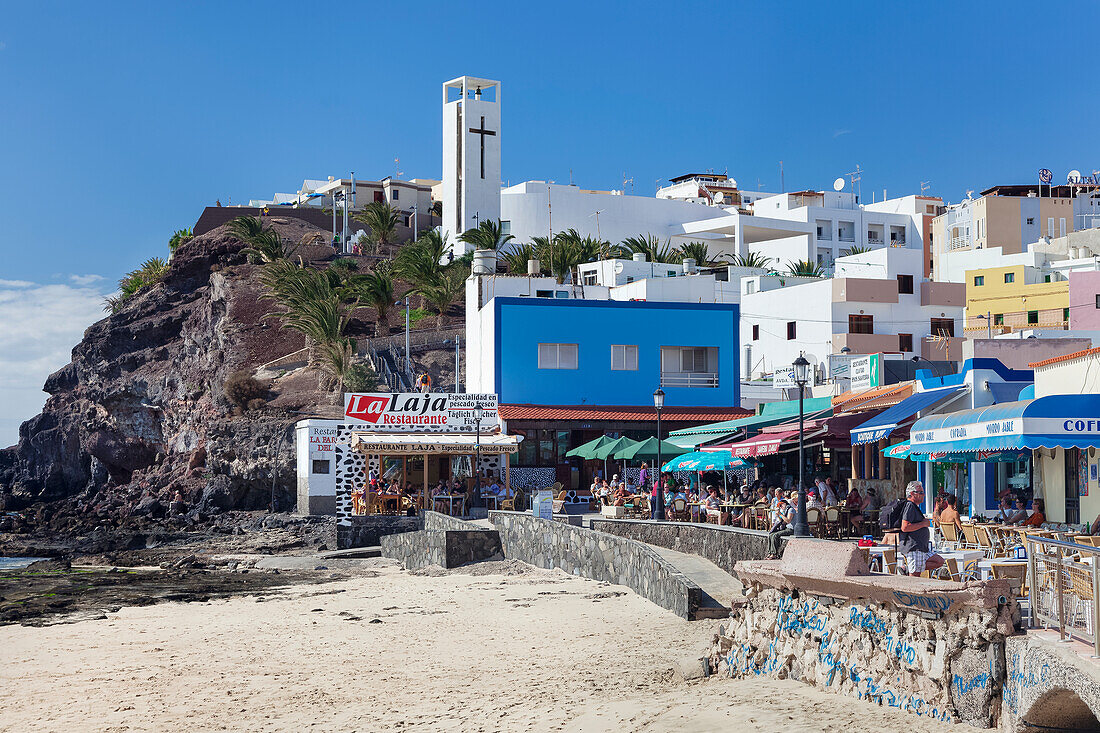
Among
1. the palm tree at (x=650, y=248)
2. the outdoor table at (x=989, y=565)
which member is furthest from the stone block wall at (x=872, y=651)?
the palm tree at (x=650, y=248)

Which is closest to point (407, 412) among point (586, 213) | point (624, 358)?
point (624, 358)

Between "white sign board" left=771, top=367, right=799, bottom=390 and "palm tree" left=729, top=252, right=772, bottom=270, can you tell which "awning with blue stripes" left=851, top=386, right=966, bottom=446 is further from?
"palm tree" left=729, top=252, right=772, bottom=270

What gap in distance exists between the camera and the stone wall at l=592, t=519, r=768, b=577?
55.6ft

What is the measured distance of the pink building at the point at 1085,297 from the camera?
1913 inches

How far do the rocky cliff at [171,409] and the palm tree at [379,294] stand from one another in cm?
520

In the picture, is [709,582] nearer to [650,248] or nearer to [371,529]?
[371,529]

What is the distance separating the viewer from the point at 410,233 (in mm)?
87375

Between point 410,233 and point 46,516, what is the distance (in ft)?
132

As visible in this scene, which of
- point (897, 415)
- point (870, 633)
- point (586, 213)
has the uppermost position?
point (586, 213)

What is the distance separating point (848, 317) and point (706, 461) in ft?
111

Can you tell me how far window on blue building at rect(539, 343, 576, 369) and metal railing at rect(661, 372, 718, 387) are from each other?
345 centimetres

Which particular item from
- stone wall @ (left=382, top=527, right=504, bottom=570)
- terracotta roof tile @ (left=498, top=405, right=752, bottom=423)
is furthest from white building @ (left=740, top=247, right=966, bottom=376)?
stone wall @ (left=382, top=527, right=504, bottom=570)

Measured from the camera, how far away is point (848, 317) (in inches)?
2167

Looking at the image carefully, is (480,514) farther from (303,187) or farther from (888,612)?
(303,187)
